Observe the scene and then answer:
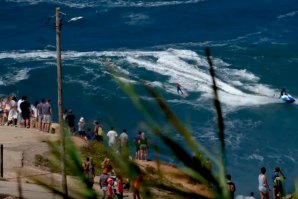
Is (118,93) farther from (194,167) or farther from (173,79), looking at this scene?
(194,167)

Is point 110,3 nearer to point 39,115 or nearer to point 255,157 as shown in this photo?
point 255,157

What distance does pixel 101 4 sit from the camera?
242 ft

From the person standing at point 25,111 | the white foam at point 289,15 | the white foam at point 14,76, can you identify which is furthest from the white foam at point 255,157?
the white foam at point 289,15

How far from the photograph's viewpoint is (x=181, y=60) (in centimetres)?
5462

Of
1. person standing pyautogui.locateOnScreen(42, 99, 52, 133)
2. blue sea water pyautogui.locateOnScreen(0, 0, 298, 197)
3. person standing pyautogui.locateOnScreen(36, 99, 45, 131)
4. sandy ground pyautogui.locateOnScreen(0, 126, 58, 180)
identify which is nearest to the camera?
sandy ground pyautogui.locateOnScreen(0, 126, 58, 180)

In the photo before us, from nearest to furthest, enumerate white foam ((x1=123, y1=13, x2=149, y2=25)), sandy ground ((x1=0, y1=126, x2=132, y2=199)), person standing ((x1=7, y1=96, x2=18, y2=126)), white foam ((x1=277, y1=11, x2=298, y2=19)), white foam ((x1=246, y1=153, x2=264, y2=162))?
sandy ground ((x1=0, y1=126, x2=132, y2=199)) < person standing ((x1=7, y1=96, x2=18, y2=126)) < white foam ((x1=246, y1=153, x2=264, y2=162)) < white foam ((x1=123, y1=13, x2=149, y2=25)) < white foam ((x1=277, y1=11, x2=298, y2=19))

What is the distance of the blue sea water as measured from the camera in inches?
1623

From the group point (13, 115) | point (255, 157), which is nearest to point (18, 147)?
point (13, 115)

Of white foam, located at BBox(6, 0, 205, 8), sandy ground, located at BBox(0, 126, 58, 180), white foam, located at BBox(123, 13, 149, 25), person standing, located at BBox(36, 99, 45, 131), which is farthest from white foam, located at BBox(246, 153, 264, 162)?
white foam, located at BBox(6, 0, 205, 8)

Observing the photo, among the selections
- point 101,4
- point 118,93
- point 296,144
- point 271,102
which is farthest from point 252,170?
point 101,4

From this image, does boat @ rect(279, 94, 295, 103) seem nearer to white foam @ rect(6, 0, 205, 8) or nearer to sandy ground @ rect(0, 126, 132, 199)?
sandy ground @ rect(0, 126, 132, 199)

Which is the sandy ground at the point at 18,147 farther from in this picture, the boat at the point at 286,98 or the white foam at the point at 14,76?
the white foam at the point at 14,76

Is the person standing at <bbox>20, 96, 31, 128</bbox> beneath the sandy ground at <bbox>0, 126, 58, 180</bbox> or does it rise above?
above

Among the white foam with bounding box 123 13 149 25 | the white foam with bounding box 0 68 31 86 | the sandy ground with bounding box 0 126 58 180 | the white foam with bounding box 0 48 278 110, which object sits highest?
the sandy ground with bounding box 0 126 58 180
